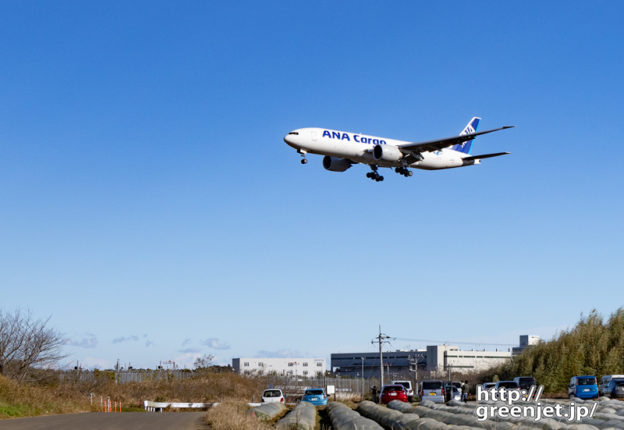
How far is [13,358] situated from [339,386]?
46.3m

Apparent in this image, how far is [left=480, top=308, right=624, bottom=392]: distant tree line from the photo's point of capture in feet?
229

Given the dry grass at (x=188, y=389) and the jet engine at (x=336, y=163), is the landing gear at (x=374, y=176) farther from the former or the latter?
the dry grass at (x=188, y=389)

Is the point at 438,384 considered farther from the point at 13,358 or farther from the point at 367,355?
the point at 367,355

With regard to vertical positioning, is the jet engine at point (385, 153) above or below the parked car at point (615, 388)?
above

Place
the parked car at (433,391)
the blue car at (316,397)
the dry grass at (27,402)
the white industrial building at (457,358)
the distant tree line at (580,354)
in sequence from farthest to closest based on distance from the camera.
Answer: the white industrial building at (457,358)
the distant tree line at (580,354)
the parked car at (433,391)
the blue car at (316,397)
the dry grass at (27,402)

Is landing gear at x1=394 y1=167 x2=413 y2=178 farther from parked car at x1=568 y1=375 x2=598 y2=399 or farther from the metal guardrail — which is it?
the metal guardrail

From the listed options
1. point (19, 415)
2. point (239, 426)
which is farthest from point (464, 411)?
point (19, 415)

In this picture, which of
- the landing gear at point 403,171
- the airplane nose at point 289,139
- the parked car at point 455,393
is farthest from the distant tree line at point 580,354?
the airplane nose at point 289,139

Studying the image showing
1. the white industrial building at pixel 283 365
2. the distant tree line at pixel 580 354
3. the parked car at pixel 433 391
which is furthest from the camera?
the white industrial building at pixel 283 365

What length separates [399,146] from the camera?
159 ft

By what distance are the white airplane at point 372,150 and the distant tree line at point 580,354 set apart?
2800cm

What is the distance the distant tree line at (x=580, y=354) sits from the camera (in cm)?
6994

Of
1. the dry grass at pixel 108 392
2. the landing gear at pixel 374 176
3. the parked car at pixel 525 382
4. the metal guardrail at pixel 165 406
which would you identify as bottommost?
the metal guardrail at pixel 165 406

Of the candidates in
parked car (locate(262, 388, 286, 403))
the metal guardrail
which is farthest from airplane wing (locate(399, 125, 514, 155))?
the metal guardrail
